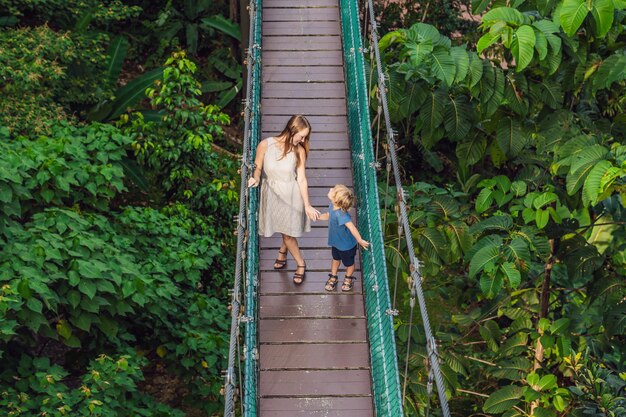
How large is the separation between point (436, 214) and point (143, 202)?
14.1 feet

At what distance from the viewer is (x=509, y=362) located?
6621 mm

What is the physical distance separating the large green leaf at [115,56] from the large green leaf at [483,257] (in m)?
5.72

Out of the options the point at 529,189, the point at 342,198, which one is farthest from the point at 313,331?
the point at 529,189

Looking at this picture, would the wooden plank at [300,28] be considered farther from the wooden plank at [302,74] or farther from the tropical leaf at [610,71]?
the tropical leaf at [610,71]

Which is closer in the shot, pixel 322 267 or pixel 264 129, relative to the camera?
pixel 322 267

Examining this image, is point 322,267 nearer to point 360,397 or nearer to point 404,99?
point 360,397

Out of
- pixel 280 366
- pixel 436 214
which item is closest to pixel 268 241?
pixel 280 366

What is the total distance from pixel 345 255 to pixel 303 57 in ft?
7.67

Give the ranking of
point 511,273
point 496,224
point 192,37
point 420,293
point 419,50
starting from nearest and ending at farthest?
point 420,293, point 511,273, point 419,50, point 496,224, point 192,37

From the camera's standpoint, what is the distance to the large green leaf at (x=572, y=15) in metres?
4.96

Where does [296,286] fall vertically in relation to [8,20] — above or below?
below

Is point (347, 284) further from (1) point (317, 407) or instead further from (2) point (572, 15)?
(2) point (572, 15)

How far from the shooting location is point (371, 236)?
503 cm

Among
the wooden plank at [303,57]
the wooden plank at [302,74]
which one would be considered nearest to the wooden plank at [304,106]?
the wooden plank at [302,74]
